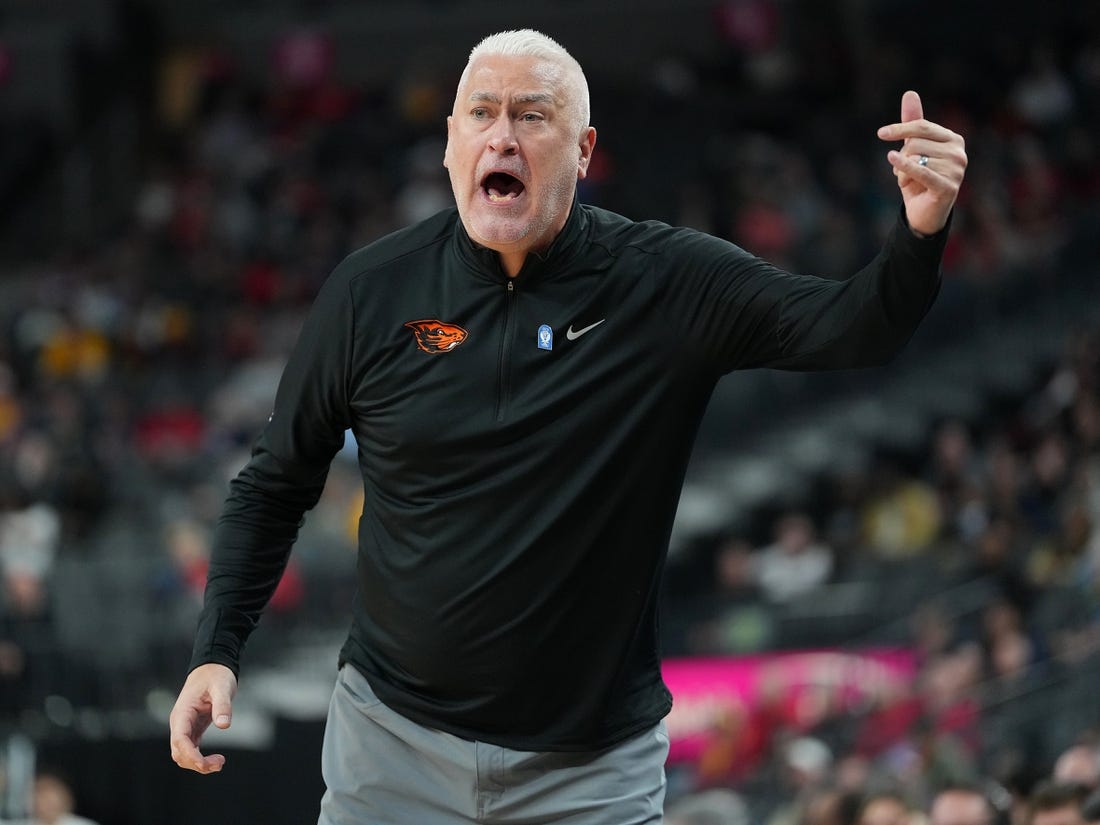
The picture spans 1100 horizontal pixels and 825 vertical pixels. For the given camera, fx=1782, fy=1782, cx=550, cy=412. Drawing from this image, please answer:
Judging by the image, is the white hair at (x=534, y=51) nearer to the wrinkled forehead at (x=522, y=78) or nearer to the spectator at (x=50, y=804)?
the wrinkled forehead at (x=522, y=78)

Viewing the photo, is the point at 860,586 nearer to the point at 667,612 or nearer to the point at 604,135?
the point at 667,612

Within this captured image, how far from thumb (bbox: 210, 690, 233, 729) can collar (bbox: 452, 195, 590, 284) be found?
2.90 feet

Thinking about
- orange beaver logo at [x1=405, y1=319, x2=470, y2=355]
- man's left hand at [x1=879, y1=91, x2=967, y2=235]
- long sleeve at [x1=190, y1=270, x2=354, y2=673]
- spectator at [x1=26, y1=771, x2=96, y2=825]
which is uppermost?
man's left hand at [x1=879, y1=91, x2=967, y2=235]

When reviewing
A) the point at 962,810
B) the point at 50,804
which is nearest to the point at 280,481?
the point at 962,810

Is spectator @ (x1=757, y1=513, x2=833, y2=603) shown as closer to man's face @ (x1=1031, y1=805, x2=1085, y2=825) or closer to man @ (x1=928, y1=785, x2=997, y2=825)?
man @ (x1=928, y1=785, x2=997, y2=825)

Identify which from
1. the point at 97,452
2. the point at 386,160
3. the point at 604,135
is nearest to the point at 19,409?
the point at 97,452

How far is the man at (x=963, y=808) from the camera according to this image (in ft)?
18.7

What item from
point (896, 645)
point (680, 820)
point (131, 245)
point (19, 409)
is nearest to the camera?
point (680, 820)

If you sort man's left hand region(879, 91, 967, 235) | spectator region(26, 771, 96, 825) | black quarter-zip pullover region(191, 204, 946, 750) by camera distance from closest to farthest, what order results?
man's left hand region(879, 91, 967, 235) → black quarter-zip pullover region(191, 204, 946, 750) → spectator region(26, 771, 96, 825)

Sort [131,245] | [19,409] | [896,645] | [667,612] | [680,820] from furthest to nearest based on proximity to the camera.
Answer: [131,245] < [19,409] < [667,612] < [896,645] < [680,820]

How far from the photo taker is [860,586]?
11680mm

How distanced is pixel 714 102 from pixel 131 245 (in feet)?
20.8

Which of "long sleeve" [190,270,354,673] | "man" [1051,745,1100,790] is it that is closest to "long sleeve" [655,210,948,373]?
"long sleeve" [190,270,354,673]

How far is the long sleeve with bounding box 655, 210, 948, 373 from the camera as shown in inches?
111
